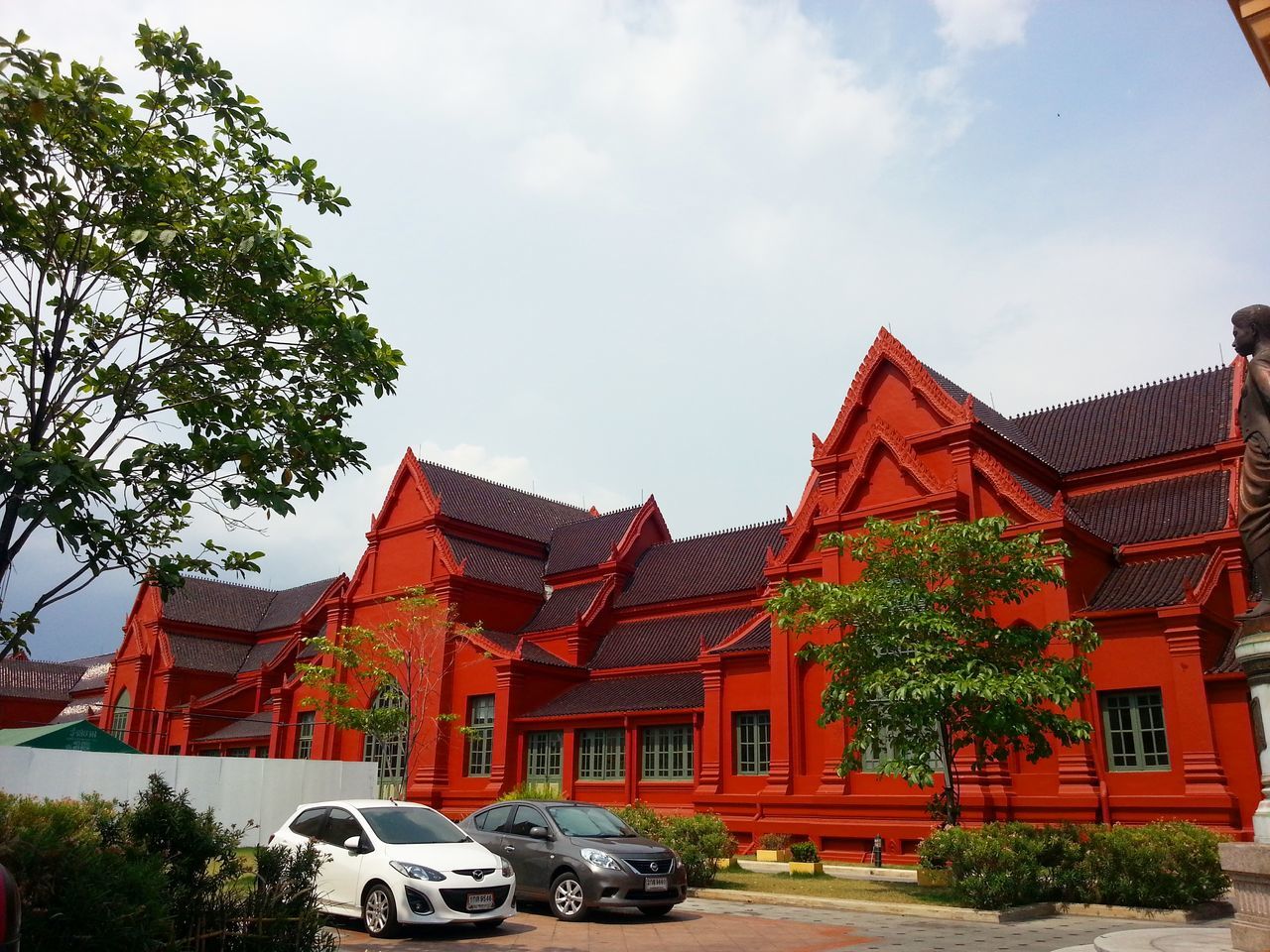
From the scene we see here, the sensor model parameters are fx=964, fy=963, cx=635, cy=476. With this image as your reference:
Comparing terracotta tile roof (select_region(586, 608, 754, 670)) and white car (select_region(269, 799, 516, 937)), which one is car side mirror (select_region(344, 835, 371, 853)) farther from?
terracotta tile roof (select_region(586, 608, 754, 670))

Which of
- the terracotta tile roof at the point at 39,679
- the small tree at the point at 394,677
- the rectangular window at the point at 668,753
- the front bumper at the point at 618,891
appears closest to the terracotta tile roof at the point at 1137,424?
the rectangular window at the point at 668,753

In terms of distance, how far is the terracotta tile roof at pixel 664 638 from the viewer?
32312 mm

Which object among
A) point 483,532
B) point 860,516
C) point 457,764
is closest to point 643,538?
point 483,532

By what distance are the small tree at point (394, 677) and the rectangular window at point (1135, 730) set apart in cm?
2034

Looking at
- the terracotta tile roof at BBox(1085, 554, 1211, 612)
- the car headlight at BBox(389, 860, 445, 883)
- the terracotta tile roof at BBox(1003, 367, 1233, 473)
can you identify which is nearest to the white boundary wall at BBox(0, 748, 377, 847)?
the car headlight at BBox(389, 860, 445, 883)

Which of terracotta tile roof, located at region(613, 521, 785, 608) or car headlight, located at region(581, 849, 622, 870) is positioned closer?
car headlight, located at region(581, 849, 622, 870)

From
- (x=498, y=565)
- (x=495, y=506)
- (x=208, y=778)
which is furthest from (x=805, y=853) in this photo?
(x=495, y=506)

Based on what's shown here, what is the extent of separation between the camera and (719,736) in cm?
2747

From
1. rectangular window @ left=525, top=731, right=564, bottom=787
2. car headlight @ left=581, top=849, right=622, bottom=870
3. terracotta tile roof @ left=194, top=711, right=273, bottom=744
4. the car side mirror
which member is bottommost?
car headlight @ left=581, top=849, right=622, bottom=870

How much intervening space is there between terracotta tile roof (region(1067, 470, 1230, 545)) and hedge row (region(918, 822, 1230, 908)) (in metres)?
10.5

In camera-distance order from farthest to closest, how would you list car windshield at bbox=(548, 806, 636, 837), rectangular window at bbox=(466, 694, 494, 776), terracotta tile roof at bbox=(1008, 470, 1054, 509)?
rectangular window at bbox=(466, 694, 494, 776) → terracotta tile roof at bbox=(1008, 470, 1054, 509) → car windshield at bbox=(548, 806, 636, 837)

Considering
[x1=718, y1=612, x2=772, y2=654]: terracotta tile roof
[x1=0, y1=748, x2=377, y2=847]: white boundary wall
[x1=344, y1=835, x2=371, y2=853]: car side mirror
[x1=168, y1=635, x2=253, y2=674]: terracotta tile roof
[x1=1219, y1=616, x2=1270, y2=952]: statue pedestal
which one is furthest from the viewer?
[x1=168, y1=635, x2=253, y2=674]: terracotta tile roof

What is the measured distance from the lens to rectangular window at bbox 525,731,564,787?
32188 millimetres

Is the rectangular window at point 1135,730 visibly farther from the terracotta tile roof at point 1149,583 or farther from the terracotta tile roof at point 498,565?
the terracotta tile roof at point 498,565
